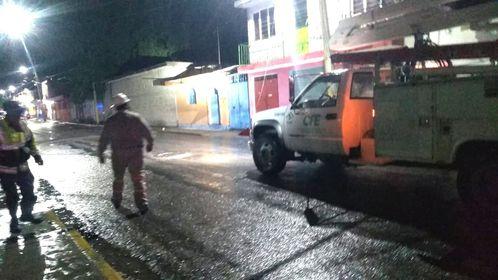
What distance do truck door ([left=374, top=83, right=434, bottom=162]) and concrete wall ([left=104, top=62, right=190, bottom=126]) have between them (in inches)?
988

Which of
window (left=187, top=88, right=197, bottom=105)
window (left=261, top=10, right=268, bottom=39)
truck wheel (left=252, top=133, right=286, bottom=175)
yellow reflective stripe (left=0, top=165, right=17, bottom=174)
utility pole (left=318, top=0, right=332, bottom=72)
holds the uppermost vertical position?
window (left=261, top=10, right=268, bottom=39)

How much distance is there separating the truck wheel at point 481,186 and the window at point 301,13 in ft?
51.8

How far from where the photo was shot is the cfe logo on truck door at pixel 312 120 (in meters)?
7.89

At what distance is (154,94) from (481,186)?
30.5 meters

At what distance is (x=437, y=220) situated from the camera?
5.75m

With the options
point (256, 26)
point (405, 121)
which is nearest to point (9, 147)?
point (405, 121)

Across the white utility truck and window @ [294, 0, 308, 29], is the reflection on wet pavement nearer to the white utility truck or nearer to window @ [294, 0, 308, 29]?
the white utility truck

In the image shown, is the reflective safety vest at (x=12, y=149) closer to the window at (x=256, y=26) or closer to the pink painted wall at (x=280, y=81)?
the pink painted wall at (x=280, y=81)

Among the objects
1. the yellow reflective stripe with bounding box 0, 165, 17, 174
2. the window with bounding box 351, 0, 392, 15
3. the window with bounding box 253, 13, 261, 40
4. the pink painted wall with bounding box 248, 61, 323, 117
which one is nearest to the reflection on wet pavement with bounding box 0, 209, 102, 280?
the yellow reflective stripe with bounding box 0, 165, 17, 174

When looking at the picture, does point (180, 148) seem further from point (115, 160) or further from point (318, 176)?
point (115, 160)

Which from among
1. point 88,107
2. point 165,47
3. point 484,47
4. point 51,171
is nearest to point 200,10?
point 165,47

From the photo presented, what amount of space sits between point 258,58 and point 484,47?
18.7 meters

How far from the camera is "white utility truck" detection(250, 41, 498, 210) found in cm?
561

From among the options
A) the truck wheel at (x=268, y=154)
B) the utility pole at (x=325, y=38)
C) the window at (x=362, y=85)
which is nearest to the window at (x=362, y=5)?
the utility pole at (x=325, y=38)
